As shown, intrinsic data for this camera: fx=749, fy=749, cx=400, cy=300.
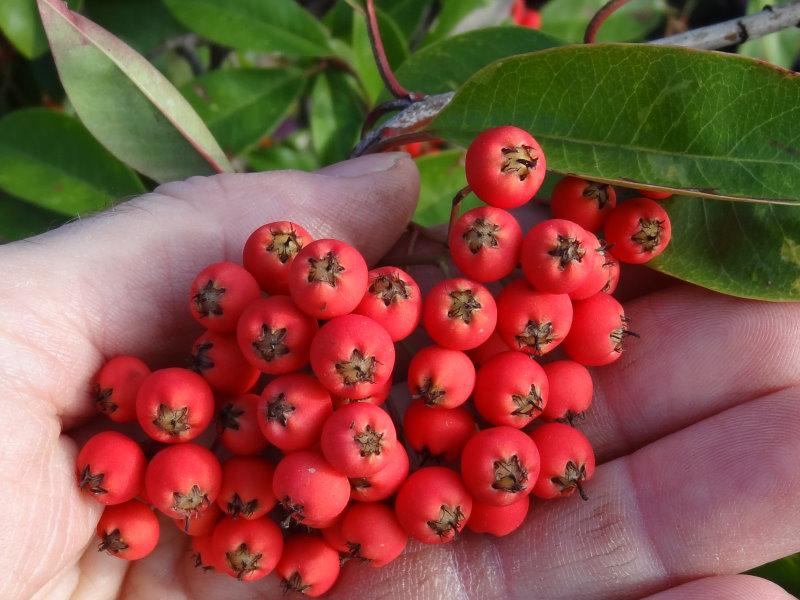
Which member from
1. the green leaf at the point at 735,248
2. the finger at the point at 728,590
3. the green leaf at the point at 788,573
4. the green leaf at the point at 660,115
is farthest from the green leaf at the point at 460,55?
the green leaf at the point at 788,573

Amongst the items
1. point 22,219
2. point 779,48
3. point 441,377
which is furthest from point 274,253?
point 779,48

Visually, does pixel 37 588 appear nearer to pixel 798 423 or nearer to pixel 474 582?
pixel 474 582

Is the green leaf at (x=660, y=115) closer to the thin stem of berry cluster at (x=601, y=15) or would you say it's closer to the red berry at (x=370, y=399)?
the thin stem of berry cluster at (x=601, y=15)

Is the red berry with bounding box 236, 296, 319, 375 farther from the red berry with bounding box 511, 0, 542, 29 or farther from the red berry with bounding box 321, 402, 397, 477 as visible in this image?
the red berry with bounding box 511, 0, 542, 29

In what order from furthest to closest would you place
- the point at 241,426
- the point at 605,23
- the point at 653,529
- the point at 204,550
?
the point at 605,23 < the point at 653,529 < the point at 204,550 < the point at 241,426

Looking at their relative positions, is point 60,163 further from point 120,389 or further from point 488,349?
point 488,349
